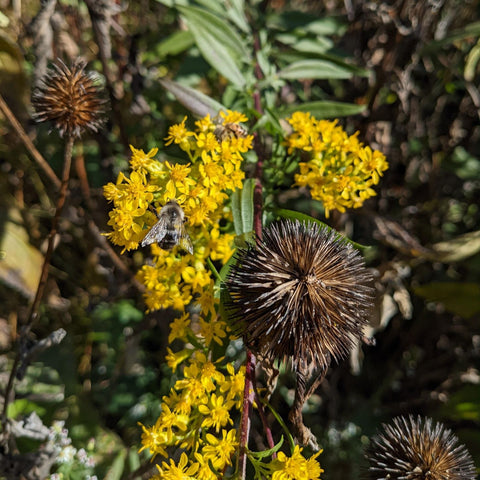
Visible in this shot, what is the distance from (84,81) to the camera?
1.86 m

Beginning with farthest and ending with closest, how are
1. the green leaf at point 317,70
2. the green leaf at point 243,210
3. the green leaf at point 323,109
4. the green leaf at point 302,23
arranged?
1. the green leaf at point 302,23
2. the green leaf at point 317,70
3. the green leaf at point 323,109
4. the green leaf at point 243,210

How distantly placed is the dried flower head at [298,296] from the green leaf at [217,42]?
3.05 ft

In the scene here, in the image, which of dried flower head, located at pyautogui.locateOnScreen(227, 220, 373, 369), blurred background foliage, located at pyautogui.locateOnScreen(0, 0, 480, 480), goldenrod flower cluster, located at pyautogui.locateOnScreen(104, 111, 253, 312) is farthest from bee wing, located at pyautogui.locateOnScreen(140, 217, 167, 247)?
blurred background foliage, located at pyautogui.locateOnScreen(0, 0, 480, 480)

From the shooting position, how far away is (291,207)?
111 inches

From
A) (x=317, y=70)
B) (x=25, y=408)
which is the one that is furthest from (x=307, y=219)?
(x=25, y=408)

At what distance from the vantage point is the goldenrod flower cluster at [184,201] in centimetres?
158

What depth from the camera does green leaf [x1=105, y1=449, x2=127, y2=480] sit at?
2.10 m

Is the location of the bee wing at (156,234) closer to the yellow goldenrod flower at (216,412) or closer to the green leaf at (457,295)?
the yellow goldenrod flower at (216,412)

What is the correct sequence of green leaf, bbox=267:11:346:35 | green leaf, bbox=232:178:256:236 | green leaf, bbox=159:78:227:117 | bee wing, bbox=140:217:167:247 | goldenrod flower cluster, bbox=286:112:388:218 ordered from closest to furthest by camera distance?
bee wing, bbox=140:217:167:247 → green leaf, bbox=232:178:256:236 → goldenrod flower cluster, bbox=286:112:388:218 → green leaf, bbox=159:78:227:117 → green leaf, bbox=267:11:346:35

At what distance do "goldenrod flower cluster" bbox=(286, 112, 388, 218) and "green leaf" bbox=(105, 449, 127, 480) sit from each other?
1433mm

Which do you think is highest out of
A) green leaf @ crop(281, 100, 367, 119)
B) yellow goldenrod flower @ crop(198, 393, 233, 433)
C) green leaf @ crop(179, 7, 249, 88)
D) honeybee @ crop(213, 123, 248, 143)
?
green leaf @ crop(179, 7, 249, 88)

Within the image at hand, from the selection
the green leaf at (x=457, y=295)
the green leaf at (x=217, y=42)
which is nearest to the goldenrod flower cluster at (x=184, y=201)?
the green leaf at (x=217, y=42)

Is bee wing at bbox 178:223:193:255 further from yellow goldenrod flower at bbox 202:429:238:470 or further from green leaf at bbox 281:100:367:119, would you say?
green leaf at bbox 281:100:367:119

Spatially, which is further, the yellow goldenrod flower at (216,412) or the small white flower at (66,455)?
the small white flower at (66,455)
